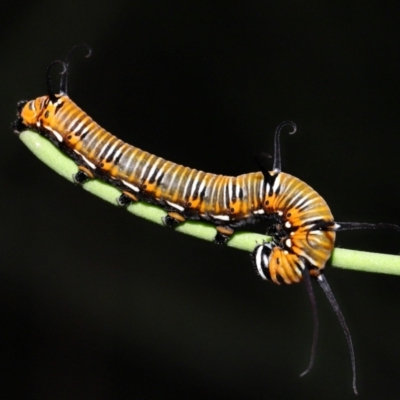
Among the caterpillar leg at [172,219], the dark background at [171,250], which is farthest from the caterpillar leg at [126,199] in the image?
the dark background at [171,250]

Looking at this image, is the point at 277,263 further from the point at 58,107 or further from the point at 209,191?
the point at 58,107

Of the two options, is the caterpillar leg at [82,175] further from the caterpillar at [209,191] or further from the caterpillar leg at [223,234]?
the caterpillar leg at [223,234]

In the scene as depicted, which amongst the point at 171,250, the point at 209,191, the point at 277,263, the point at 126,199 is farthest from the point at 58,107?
the point at 171,250

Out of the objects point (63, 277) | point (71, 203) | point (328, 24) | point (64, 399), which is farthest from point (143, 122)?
point (64, 399)

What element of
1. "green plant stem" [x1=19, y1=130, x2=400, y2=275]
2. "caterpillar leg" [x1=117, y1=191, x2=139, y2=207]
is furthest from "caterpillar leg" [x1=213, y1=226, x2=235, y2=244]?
"caterpillar leg" [x1=117, y1=191, x2=139, y2=207]

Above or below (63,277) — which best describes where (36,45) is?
above

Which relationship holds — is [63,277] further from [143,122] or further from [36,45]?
[36,45]
